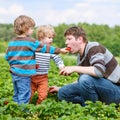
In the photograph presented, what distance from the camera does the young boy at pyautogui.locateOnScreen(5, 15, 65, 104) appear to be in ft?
22.4

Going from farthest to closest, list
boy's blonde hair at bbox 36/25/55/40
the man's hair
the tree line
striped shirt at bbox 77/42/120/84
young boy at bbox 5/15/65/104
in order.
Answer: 1. the tree line
2. boy's blonde hair at bbox 36/25/55/40
3. young boy at bbox 5/15/65/104
4. the man's hair
5. striped shirt at bbox 77/42/120/84

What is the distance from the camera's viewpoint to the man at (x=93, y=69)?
6.56 metres

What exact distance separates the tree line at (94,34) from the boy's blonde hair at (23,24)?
6245cm

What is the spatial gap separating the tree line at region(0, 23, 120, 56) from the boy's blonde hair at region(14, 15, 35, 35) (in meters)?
62.5

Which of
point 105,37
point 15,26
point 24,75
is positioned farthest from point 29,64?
point 105,37

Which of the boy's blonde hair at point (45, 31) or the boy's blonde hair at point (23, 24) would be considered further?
the boy's blonde hair at point (45, 31)

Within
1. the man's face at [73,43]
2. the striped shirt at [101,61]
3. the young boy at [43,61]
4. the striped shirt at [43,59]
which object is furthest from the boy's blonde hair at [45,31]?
the striped shirt at [101,61]

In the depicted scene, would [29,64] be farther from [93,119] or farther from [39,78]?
[93,119]

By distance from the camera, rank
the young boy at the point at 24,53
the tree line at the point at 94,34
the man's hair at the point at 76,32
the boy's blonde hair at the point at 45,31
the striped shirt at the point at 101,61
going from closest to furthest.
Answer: the striped shirt at the point at 101,61, the man's hair at the point at 76,32, the young boy at the point at 24,53, the boy's blonde hair at the point at 45,31, the tree line at the point at 94,34

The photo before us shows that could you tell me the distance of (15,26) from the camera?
22.5 feet

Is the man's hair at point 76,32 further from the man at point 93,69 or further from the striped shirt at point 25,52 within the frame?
the striped shirt at point 25,52

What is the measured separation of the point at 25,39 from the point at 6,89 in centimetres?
152

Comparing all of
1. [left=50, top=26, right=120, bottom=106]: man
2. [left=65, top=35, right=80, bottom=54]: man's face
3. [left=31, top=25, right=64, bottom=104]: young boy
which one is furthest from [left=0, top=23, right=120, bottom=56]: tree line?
[left=65, top=35, right=80, bottom=54]: man's face

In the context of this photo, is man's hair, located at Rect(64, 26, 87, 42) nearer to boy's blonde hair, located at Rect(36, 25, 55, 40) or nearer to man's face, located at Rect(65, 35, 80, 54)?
man's face, located at Rect(65, 35, 80, 54)
